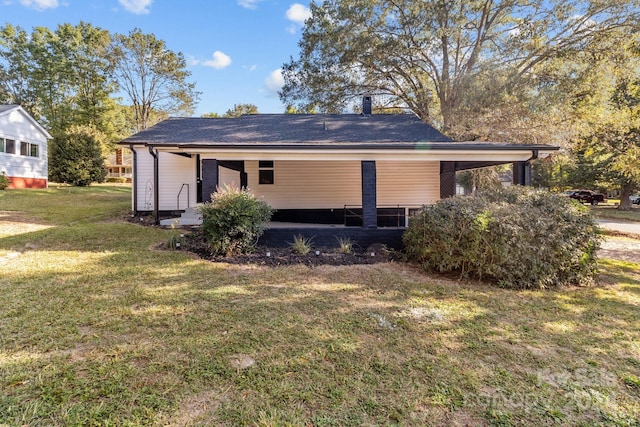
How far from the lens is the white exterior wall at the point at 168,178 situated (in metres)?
11.5

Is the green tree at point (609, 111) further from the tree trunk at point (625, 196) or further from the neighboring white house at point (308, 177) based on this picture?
the tree trunk at point (625, 196)

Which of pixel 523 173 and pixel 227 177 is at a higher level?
pixel 227 177

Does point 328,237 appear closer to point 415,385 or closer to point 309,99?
point 415,385

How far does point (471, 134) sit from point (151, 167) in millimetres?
12406

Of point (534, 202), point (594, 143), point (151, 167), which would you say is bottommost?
point (534, 202)

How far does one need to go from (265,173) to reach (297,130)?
6.28 ft

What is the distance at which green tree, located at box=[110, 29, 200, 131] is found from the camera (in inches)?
1080

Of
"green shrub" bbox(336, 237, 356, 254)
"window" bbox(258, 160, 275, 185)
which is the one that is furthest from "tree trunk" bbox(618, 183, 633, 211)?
"green shrub" bbox(336, 237, 356, 254)

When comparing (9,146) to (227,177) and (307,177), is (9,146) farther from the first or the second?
(307,177)

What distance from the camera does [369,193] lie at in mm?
7238

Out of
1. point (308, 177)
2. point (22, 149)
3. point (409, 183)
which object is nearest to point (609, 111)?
point (409, 183)

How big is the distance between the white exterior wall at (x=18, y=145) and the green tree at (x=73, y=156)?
0.61m

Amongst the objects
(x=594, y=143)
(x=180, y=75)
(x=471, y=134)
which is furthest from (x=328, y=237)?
(x=180, y=75)

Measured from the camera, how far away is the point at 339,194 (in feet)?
37.4
